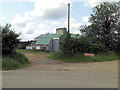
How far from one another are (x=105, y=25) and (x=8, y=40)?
67.6ft

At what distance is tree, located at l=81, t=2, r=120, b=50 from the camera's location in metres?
22.3

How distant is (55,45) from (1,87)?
93.0 ft

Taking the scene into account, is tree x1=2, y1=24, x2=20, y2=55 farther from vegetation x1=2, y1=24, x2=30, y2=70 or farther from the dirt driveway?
the dirt driveway

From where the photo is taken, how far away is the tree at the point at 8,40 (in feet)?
33.1

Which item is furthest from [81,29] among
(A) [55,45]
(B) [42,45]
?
(B) [42,45]

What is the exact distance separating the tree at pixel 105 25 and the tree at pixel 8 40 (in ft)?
55.1

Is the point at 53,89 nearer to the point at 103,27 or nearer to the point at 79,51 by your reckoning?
the point at 79,51

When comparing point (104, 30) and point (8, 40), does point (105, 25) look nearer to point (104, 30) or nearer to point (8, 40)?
point (104, 30)

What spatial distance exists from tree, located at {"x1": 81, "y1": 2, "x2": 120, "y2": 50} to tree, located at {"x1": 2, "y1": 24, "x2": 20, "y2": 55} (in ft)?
55.1

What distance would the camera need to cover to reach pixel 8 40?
34.1ft

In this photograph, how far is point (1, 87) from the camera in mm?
4266

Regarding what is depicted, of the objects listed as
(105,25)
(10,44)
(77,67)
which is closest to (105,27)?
(105,25)

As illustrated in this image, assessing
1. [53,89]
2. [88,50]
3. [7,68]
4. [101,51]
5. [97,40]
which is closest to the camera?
[53,89]

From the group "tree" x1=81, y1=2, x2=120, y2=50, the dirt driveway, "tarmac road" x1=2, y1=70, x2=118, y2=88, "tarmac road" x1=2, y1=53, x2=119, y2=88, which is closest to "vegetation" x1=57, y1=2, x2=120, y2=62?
"tree" x1=81, y1=2, x2=120, y2=50
